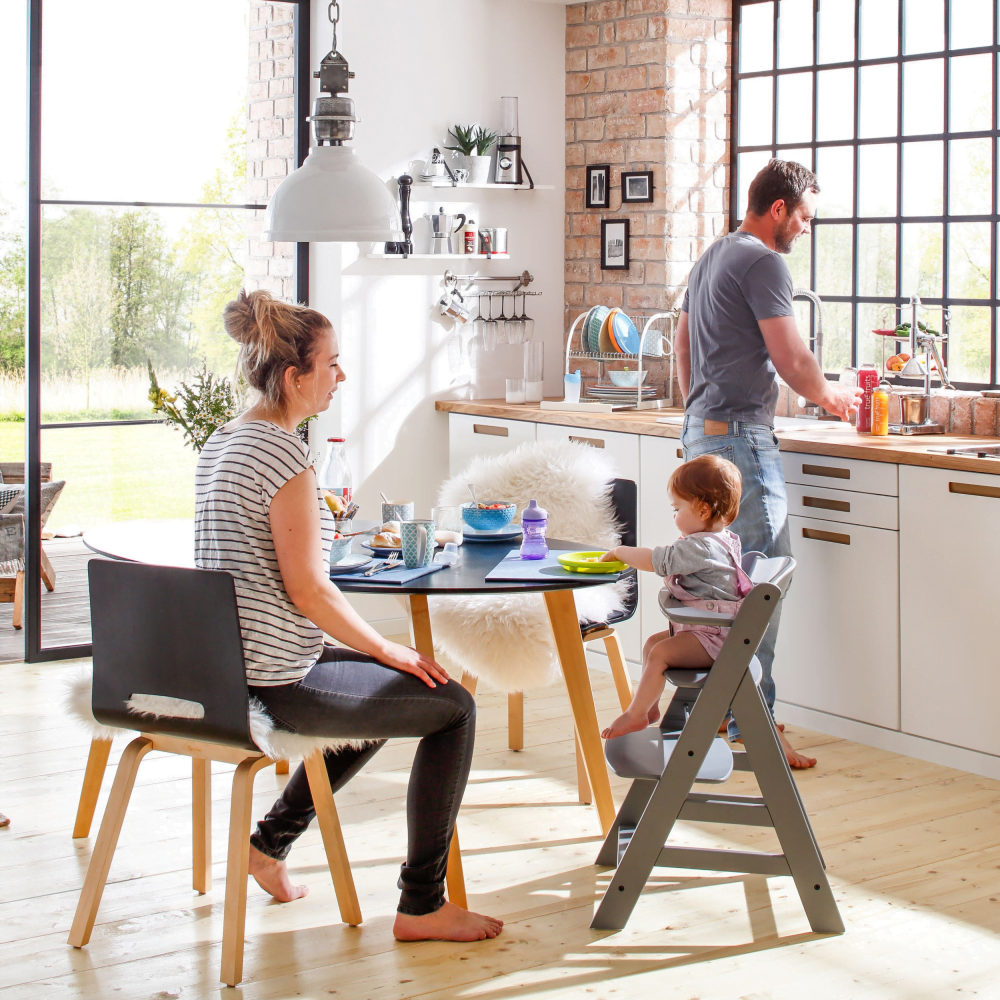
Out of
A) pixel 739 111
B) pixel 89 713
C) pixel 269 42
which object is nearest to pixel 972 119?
pixel 739 111

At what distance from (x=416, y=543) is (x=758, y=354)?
125cm

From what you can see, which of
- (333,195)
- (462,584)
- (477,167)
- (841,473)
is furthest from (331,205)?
(477,167)

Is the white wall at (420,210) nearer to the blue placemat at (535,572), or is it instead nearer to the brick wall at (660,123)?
the brick wall at (660,123)

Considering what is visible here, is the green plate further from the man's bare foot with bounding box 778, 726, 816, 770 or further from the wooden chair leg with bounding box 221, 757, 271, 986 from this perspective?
the man's bare foot with bounding box 778, 726, 816, 770

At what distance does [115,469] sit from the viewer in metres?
4.89

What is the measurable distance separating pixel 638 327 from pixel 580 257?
481mm

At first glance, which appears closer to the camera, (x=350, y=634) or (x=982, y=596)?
(x=350, y=634)

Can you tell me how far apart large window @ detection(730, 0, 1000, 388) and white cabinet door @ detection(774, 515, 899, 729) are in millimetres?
931

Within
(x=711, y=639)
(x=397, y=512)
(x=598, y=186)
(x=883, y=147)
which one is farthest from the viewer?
(x=598, y=186)

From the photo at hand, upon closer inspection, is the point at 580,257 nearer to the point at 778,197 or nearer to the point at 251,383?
the point at 778,197

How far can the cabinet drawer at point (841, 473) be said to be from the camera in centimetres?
375

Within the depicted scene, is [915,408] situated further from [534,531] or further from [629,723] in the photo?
[629,723]

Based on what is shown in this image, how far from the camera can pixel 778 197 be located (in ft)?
12.0

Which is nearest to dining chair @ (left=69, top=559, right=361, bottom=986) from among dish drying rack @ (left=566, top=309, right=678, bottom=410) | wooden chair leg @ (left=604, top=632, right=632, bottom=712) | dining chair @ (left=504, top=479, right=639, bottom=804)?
dining chair @ (left=504, top=479, right=639, bottom=804)
